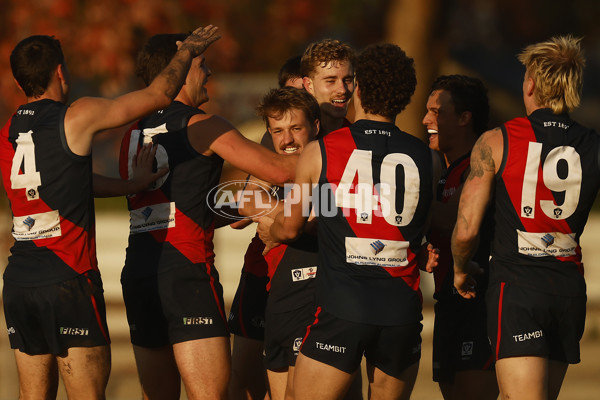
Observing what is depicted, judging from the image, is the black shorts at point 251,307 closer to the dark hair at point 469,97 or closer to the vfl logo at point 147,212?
the vfl logo at point 147,212

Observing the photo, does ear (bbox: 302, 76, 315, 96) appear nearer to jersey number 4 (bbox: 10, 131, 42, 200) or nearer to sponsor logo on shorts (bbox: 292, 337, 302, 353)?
sponsor logo on shorts (bbox: 292, 337, 302, 353)

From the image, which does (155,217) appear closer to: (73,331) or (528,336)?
(73,331)

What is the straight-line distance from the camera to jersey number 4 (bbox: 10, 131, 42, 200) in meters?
5.96

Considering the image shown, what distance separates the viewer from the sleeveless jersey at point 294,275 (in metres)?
6.50

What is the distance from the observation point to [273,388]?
21.9 feet

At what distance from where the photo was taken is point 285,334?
646 cm

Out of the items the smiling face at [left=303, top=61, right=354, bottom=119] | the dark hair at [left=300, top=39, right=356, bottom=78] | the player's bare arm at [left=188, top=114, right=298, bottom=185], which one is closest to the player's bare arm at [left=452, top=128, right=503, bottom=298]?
the player's bare arm at [left=188, top=114, right=298, bottom=185]

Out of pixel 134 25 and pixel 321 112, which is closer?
pixel 321 112

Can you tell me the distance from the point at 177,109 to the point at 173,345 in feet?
5.26

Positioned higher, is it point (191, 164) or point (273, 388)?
point (191, 164)

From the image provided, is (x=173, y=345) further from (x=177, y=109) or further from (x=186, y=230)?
(x=177, y=109)

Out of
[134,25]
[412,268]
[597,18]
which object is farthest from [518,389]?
[597,18]

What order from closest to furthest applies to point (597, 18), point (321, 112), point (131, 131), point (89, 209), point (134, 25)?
point (89, 209) → point (131, 131) → point (321, 112) → point (134, 25) → point (597, 18)

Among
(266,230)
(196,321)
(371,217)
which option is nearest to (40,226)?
(196,321)
